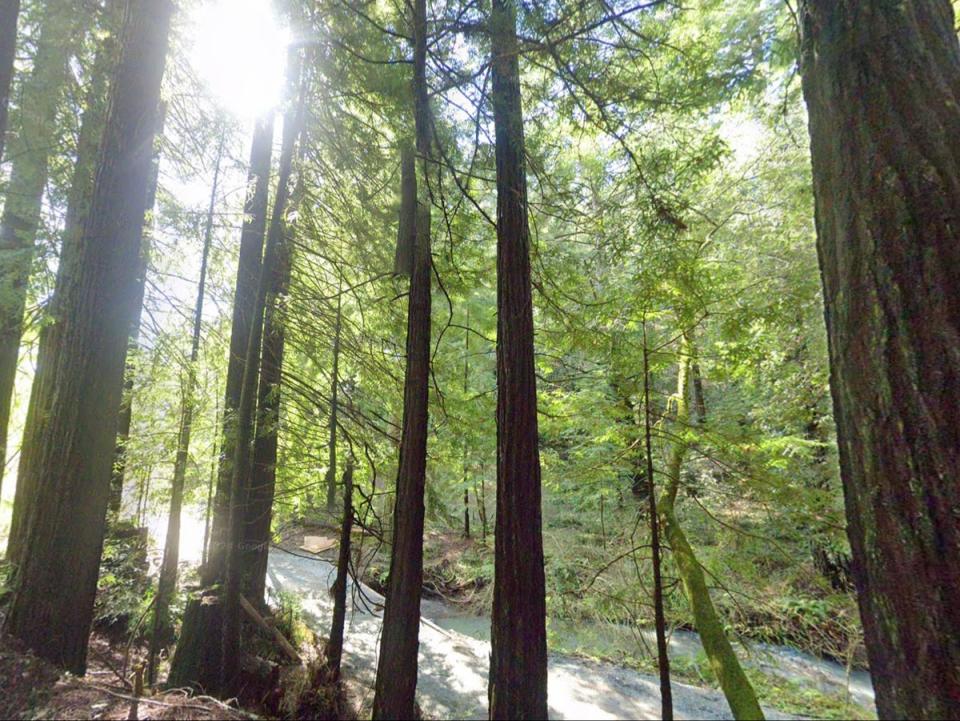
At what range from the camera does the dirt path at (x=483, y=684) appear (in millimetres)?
4699

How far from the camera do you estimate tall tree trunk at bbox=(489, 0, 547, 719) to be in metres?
2.90

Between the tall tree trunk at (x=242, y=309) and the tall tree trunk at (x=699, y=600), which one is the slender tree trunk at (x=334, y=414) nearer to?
the tall tree trunk at (x=242, y=309)

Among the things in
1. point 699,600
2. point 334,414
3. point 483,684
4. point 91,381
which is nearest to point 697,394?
point 699,600

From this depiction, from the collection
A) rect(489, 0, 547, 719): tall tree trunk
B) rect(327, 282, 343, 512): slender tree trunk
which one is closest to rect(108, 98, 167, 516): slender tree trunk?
rect(327, 282, 343, 512): slender tree trunk

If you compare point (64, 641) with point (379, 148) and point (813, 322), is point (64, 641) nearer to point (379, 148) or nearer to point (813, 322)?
point (379, 148)

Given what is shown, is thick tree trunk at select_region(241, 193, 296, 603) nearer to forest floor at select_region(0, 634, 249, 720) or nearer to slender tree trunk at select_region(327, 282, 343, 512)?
slender tree trunk at select_region(327, 282, 343, 512)

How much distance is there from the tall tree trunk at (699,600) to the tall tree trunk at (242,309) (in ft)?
15.4

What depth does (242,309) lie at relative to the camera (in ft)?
18.3

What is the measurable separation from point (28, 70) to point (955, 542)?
9.23 metres

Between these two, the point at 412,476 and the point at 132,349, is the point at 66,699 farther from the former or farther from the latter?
the point at 132,349

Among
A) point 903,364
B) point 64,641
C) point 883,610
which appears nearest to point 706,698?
point 883,610

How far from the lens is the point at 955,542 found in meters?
1.06

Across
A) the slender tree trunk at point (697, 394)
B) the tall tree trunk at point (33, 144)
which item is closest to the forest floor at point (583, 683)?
the slender tree trunk at point (697, 394)

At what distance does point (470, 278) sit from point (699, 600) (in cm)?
399
